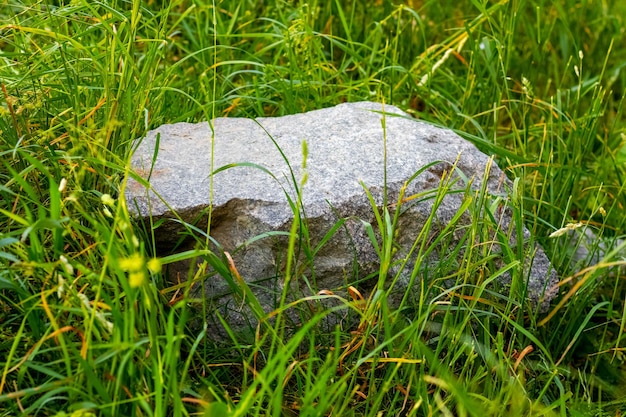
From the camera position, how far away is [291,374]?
188 centimetres

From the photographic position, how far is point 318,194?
2152 mm

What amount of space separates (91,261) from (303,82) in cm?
119

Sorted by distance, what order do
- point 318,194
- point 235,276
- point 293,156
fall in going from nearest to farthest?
point 235,276, point 318,194, point 293,156

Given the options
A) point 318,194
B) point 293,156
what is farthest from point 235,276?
point 293,156

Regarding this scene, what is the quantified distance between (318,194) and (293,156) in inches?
8.9

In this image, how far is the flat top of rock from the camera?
215 centimetres

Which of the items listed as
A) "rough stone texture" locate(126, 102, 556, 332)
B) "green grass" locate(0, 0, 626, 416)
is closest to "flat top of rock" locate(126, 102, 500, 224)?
"rough stone texture" locate(126, 102, 556, 332)

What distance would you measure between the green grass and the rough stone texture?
0.06 metres

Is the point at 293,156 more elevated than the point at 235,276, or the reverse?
the point at 293,156

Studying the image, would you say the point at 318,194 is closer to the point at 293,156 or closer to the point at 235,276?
the point at 293,156

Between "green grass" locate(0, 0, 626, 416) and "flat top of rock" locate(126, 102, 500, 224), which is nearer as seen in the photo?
"green grass" locate(0, 0, 626, 416)

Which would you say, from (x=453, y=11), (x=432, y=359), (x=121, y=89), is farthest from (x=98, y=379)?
(x=453, y=11)

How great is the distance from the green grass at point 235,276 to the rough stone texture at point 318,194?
0.19ft

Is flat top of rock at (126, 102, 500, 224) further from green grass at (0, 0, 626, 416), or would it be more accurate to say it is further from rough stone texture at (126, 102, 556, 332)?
green grass at (0, 0, 626, 416)
